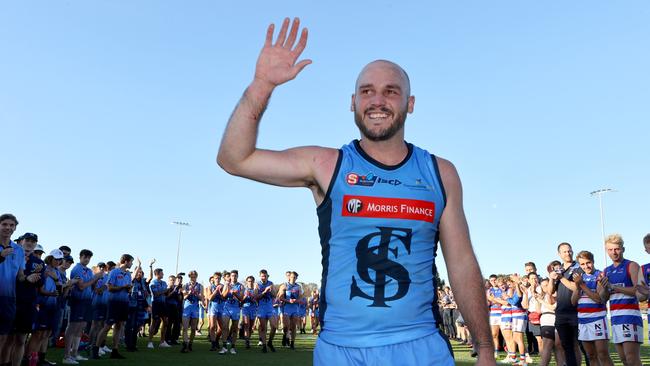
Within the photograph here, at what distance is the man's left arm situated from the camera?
281 centimetres

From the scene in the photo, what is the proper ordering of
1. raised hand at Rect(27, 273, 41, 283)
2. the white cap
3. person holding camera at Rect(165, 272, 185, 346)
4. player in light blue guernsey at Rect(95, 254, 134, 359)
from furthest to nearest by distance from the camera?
1. person holding camera at Rect(165, 272, 185, 346)
2. player in light blue guernsey at Rect(95, 254, 134, 359)
3. the white cap
4. raised hand at Rect(27, 273, 41, 283)

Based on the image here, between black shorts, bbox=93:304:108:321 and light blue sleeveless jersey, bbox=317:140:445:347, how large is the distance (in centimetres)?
1421

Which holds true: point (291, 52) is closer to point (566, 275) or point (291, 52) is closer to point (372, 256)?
point (372, 256)

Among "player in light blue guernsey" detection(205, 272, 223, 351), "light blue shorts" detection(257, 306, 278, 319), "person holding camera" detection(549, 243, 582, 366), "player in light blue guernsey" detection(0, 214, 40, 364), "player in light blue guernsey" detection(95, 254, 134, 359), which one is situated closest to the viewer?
"player in light blue guernsey" detection(0, 214, 40, 364)

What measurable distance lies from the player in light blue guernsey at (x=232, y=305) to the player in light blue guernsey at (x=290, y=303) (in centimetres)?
208

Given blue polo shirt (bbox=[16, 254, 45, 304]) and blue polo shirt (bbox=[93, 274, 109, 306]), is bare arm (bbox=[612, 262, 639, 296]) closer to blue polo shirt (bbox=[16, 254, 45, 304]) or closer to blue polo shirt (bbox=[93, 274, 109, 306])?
blue polo shirt (bbox=[16, 254, 45, 304])

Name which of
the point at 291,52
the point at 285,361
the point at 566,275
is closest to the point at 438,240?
the point at 291,52

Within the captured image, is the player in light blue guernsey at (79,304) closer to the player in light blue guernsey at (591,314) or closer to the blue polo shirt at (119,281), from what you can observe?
the blue polo shirt at (119,281)

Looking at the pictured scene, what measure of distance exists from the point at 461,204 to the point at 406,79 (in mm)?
757

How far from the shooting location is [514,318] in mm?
15203

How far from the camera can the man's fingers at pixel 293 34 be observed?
2998 mm

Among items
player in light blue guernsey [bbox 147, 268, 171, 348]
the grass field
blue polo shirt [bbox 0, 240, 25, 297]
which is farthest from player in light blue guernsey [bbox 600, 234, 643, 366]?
player in light blue guernsey [bbox 147, 268, 171, 348]

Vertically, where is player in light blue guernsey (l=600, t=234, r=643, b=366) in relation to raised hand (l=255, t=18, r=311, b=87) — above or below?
below

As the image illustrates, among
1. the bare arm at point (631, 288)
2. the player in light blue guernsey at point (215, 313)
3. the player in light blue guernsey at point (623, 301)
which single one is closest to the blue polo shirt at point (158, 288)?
the player in light blue guernsey at point (215, 313)
